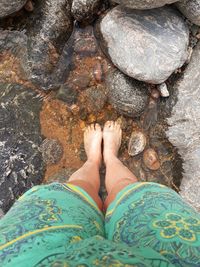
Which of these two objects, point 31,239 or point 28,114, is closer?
point 31,239

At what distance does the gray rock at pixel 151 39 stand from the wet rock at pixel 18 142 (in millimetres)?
762

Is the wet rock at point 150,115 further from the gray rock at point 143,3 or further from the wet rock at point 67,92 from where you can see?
the gray rock at point 143,3

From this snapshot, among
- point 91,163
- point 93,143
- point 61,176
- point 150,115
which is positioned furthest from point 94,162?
point 150,115

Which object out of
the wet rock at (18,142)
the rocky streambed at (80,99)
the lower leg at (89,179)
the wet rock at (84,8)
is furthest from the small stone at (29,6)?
the lower leg at (89,179)

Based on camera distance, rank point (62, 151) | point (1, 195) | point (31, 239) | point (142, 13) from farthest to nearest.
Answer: point (62, 151) → point (1, 195) → point (142, 13) → point (31, 239)

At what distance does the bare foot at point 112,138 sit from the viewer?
261 centimetres

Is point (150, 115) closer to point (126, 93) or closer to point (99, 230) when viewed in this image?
point (126, 93)

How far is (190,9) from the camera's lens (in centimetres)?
212

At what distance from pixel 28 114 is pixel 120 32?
861mm

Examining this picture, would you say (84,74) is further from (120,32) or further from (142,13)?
(142,13)

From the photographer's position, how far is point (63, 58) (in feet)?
8.40

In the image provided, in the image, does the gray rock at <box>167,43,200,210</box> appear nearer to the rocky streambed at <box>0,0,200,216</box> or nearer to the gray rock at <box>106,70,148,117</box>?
the rocky streambed at <box>0,0,200,216</box>

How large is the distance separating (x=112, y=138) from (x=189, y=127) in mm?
547

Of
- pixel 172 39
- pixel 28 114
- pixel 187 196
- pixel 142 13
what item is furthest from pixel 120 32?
pixel 187 196
